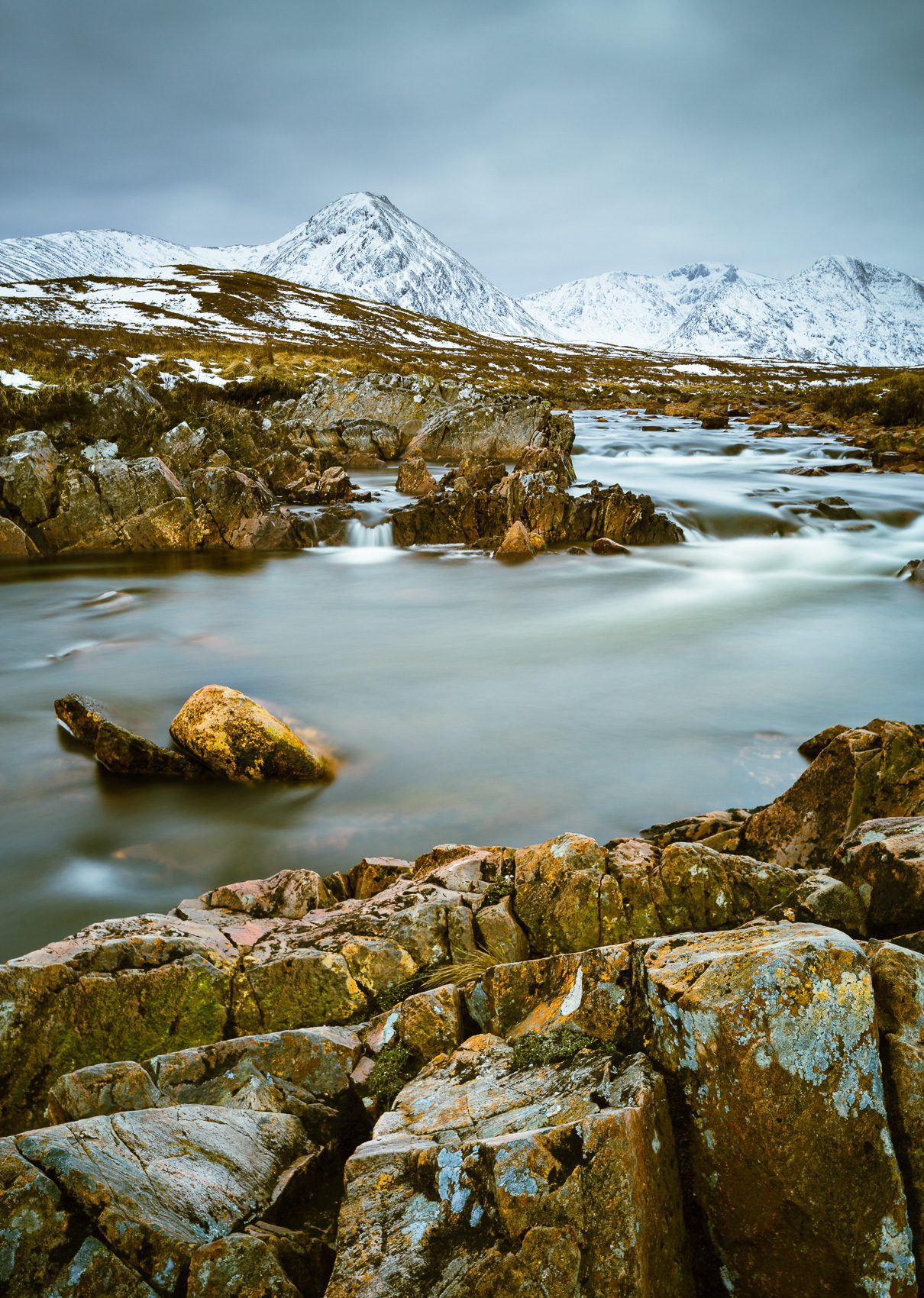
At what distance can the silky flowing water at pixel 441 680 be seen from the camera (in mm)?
7004

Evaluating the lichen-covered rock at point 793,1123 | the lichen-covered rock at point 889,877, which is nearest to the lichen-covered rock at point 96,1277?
the lichen-covered rock at point 793,1123

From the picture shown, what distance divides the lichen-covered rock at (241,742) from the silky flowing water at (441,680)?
0.86ft

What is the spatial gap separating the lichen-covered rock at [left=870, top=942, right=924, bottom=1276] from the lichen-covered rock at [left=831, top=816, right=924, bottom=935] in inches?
34.2

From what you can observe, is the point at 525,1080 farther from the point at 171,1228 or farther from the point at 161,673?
the point at 161,673

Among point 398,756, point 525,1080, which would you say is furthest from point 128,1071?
point 398,756

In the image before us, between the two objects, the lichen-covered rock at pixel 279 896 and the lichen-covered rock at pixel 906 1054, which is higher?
the lichen-covered rock at pixel 906 1054

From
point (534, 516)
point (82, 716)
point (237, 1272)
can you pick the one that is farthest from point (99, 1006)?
point (534, 516)

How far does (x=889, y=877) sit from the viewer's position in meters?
3.33

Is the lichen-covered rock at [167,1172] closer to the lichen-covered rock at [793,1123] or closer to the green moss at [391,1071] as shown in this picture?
the green moss at [391,1071]

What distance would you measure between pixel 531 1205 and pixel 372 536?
59.6ft

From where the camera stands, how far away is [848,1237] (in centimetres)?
203

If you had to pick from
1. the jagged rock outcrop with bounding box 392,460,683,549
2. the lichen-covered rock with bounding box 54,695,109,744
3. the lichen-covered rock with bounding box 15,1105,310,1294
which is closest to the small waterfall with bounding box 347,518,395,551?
the jagged rock outcrop with bounding box 392,460,683,549

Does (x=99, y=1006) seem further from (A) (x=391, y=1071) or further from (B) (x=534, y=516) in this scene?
(B) (x=534, y=516)

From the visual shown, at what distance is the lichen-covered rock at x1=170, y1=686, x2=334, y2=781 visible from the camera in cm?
768
